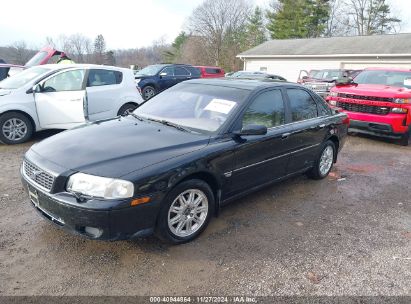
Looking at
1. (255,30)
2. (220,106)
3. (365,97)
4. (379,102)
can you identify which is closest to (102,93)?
(220,106)

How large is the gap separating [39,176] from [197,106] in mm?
1891

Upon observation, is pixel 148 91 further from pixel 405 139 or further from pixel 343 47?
pixel 343 47

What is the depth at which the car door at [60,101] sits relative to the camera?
6926 millimetres

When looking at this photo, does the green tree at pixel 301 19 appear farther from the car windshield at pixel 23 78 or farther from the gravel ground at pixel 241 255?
the gravel ground at pixel 241 255

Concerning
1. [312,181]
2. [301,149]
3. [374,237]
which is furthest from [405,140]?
[374,237]

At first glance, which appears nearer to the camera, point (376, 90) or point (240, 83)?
point (240, 83)

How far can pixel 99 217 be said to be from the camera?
8.97ft

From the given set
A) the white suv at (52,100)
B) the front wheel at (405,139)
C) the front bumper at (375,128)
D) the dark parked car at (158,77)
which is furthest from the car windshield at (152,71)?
the front wheel at (405,139)

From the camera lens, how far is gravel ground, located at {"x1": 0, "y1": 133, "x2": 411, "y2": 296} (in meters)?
2.80

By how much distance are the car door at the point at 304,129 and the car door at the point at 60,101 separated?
438 cm

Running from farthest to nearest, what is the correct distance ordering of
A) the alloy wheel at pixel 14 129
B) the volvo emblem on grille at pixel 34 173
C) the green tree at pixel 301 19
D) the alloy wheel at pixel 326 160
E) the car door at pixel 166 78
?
1. the green tree at pixel 301 19
2. the car door at pixel 166 78
3. the alloy wheel at pixel 14 129
4. the alloy wheel at pixel 326 160
5. the volvo emblem on grille at pixel 34 173

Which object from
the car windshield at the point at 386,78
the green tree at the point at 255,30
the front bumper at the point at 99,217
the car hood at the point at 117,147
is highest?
the green tree at the point at 255,30

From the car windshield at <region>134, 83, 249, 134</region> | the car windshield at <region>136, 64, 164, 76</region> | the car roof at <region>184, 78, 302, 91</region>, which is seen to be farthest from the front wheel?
the car windshield at <region>136, 64, 164, 76</region>

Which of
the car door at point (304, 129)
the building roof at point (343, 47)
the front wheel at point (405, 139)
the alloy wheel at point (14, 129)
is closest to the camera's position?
the car door at point (304, 129)
